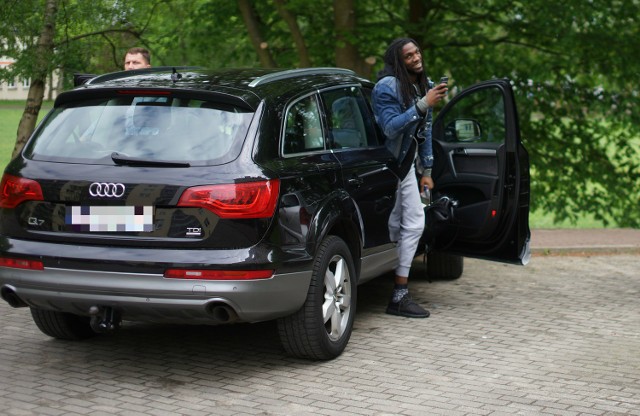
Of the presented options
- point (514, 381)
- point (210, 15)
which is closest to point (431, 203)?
point (514, 381)

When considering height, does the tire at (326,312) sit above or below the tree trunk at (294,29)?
below

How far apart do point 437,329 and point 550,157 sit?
10418 millimetres

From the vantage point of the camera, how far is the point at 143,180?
225 inches

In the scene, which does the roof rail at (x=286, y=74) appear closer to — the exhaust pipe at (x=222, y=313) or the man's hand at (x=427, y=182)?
the man's hand at (x=427, y=182)

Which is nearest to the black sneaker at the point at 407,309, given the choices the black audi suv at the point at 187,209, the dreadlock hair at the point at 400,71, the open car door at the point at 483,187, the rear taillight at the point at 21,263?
the open car door at the point at 483,187

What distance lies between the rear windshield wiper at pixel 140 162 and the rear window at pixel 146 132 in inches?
0.9

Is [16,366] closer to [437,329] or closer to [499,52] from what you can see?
[437,329]

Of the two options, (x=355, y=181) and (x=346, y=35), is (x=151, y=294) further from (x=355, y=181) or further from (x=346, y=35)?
(x=346, y=35)

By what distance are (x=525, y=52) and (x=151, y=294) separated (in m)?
12.3

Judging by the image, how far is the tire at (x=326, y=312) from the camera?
6227 mm

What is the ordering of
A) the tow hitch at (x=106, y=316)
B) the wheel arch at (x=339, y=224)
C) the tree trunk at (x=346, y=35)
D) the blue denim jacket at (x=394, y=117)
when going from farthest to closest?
the tree trunk at (x=346, y=35) < the blue denim jacket at (x=394, y=117) < the wheel arch at (x=339, y=224) < the tow hitch at (x=106, y=316)

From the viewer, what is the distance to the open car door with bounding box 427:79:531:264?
7.83 metres

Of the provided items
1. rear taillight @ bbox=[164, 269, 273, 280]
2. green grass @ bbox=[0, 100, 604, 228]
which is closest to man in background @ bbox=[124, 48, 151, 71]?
green grass @ bbox=[0, 100, 604, 228]

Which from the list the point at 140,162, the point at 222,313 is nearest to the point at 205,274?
the point at 222,313
